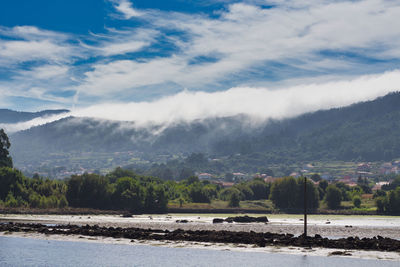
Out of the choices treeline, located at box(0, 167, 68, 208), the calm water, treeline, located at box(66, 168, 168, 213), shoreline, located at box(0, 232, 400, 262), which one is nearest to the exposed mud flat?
treeline, located at box(0, 167, 68, 208)

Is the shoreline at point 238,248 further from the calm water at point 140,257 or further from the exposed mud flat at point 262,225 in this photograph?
the exposed mud flat at point 262,225

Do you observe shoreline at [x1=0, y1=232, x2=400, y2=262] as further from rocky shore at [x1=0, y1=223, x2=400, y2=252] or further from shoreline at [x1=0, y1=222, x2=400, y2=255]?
rocky shore at [x1=0, y1=223, x2=400, y2=252]

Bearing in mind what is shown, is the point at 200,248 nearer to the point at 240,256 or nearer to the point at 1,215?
the point at 240,256

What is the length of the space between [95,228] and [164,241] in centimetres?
Result: 2220

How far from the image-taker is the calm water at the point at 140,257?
222 feet

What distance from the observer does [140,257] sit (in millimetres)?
72938

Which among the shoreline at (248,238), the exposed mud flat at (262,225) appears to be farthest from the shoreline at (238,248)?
the exposed mud flat at (262,225)

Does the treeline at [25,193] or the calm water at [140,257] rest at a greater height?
the treeline at [25,193]

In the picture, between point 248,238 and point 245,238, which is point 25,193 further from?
point 248,238

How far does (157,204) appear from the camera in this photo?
189 meters

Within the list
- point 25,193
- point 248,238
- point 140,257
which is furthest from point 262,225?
point 25,193

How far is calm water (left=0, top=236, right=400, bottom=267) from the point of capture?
67750 millimetres

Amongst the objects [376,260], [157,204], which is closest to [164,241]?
[376,260]

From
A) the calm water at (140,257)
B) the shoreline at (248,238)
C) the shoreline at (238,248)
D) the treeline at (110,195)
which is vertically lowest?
the calm water at (140,257)
